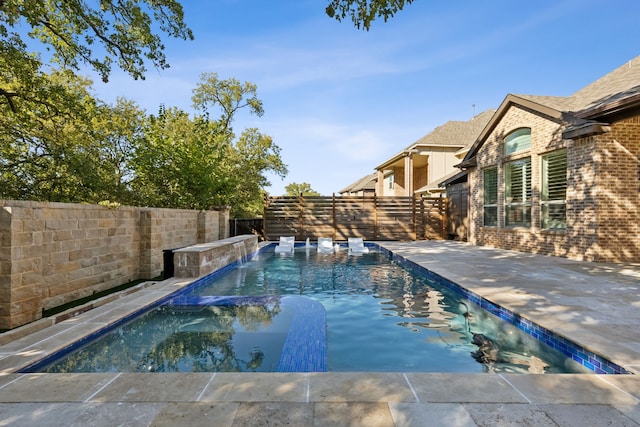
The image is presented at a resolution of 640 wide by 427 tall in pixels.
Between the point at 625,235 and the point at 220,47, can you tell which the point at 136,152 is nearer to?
the point at 220,47

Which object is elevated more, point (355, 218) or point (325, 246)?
point (355, 218)

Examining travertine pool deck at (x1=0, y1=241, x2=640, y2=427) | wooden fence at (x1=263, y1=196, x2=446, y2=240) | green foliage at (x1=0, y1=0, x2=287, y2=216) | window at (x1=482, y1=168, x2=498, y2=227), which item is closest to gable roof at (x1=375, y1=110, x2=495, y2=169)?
wooden fence at (x1=263, y1=196, x2=446, y2=240)

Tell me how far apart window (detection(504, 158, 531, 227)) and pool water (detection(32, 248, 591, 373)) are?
6.13 metres

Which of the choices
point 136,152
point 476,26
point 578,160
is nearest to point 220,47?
point 136,152

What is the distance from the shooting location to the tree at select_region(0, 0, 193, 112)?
721 cm

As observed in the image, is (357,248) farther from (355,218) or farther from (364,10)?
(364,10)

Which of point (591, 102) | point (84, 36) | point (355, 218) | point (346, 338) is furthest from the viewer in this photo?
point (355, 218)

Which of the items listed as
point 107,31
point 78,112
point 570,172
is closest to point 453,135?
point 570,172

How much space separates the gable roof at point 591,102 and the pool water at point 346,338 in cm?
610

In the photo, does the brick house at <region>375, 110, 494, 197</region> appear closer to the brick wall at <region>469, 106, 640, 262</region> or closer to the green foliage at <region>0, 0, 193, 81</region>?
the brick wall at <region>469, 106, 640, 262</region>

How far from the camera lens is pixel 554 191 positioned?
1026 centimetres

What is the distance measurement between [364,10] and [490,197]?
1032 centimetres

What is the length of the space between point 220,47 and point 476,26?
10.0m

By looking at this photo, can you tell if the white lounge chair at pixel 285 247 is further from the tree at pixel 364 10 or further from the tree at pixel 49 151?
the tree at pixel 364 10
